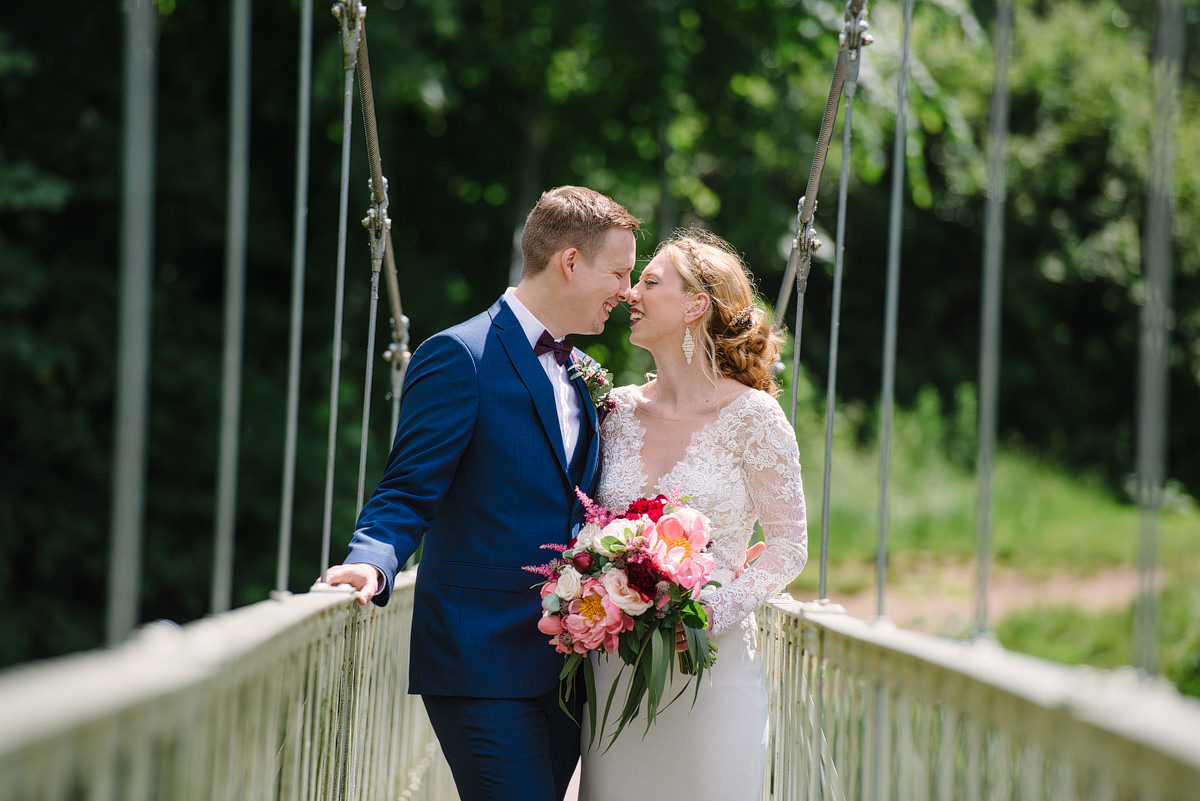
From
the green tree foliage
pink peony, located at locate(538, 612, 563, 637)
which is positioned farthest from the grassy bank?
pink peony, located at locate(538, 612, 563, 637)

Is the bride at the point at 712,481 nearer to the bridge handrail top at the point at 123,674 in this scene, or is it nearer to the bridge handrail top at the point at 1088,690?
the bridge handrail top at the point at 1088,690

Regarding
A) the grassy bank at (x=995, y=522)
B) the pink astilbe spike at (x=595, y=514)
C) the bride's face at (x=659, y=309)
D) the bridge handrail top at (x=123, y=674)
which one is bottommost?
the grassy bank at (x=995, y=522)

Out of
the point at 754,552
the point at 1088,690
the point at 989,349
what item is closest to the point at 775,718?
the point at 754,552

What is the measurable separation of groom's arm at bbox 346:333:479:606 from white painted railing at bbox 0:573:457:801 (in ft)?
0.38

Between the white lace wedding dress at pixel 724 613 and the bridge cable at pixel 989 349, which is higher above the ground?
the bridge cable at pixel 989 349

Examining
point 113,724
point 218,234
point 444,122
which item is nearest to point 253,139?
point 218,234

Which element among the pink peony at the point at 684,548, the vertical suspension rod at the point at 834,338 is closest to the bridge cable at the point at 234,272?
the pink peony at the point at 684,548

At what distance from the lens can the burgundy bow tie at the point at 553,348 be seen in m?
2.30

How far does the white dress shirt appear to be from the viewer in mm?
2303

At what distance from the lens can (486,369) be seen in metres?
2.20

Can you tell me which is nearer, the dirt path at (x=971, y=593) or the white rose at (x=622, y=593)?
the white rose at (x=622, y=593)

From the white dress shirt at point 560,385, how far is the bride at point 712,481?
111mm

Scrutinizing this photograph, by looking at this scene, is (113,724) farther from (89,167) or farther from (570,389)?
(89,167)

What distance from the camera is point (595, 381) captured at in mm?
2430
